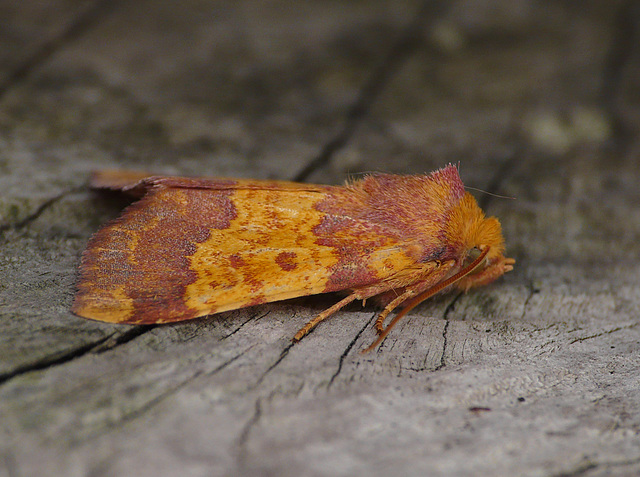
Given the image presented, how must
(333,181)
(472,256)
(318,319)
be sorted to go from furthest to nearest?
1. (333,181)
2. (472,256)
3. (318,319)

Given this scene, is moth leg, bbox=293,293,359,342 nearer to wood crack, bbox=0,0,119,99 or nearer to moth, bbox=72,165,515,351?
moth, bbox=72,165,515,351

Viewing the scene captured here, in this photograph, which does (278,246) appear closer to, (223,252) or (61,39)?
(223,252)

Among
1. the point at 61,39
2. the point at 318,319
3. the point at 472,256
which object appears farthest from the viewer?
the point at 61,39

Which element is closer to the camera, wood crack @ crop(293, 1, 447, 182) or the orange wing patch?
the orange wing patch

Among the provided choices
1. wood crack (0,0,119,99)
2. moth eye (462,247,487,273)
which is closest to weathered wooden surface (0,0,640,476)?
wood crack (0,0,119,99)

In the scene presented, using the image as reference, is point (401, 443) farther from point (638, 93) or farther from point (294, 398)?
point (638, 93)

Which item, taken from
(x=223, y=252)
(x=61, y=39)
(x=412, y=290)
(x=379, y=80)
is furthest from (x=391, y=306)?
(x=61, y=39)
